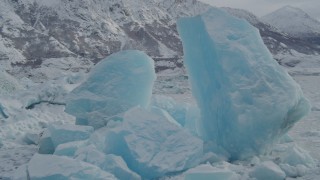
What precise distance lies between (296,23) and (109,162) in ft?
488

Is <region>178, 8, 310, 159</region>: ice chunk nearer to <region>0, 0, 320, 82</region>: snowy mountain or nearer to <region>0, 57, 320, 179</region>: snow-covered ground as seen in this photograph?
<region>0, 57, 320, 179</region>: snow-covered ground

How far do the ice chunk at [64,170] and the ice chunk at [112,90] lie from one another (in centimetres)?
265

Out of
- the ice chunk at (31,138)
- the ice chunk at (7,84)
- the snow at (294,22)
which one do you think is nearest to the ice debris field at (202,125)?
the ice chunk at (31,138)

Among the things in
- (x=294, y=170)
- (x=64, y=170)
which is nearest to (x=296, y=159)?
(x=294, y=170)

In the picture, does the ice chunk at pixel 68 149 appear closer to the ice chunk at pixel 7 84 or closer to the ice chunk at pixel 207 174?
the ice chunk at pixel 207 174

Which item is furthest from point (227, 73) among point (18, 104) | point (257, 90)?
point (18, 104)

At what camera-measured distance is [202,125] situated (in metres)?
6.83

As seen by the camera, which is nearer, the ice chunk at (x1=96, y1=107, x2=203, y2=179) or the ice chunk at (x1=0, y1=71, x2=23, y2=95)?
the ice chunk at (x1=96, y1=107, x2=203, y2=179)

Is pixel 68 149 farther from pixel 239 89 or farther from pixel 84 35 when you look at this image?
pixel 84 35

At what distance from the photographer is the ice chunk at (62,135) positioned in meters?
6.77

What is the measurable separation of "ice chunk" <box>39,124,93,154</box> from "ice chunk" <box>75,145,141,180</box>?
1295mm

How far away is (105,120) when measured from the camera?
775cm

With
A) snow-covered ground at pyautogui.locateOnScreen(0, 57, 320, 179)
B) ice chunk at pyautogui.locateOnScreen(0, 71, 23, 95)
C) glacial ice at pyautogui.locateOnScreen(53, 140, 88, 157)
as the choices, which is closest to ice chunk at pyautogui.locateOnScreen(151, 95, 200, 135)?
snow-covered ground at pyautogui.locateOnScreen(0, 57, 320, 179)

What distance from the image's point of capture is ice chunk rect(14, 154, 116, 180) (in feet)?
15.4
